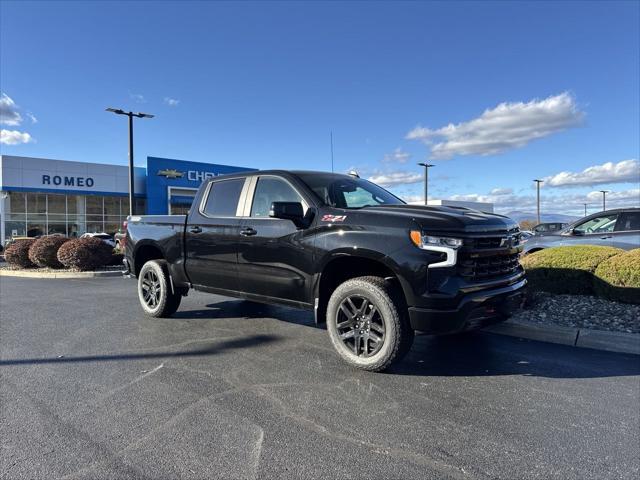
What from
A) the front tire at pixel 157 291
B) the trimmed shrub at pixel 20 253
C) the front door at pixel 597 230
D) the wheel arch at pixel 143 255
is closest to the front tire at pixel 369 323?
the front tire at pixel 157 291

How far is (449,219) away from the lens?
4.10 metres

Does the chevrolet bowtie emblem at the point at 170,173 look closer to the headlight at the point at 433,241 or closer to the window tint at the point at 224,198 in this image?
the window tint at the point at 224,198

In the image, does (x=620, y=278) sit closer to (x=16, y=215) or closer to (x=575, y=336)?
(x=575, y=336)

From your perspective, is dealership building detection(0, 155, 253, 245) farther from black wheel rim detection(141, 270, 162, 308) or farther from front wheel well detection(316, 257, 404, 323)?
front wheel well detection(316, 257, 404, 323)

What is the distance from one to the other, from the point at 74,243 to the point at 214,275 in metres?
10.3

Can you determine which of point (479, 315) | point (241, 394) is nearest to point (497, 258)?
point (479, 315)

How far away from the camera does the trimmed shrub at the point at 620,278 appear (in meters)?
6.33

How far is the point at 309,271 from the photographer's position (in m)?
4.71

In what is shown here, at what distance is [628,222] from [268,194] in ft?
26.3

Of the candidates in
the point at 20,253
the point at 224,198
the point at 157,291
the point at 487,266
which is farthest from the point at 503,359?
the point at 20,253

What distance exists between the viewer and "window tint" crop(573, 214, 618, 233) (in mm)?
9797

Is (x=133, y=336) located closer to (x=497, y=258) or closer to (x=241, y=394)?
(x=241, y=394)

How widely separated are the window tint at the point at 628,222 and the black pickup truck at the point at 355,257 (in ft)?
20.3

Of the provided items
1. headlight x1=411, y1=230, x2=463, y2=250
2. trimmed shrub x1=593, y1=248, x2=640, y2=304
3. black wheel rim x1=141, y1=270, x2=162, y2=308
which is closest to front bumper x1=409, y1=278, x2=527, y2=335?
headlight x1=411, y1=230, x2=463, y2=250
